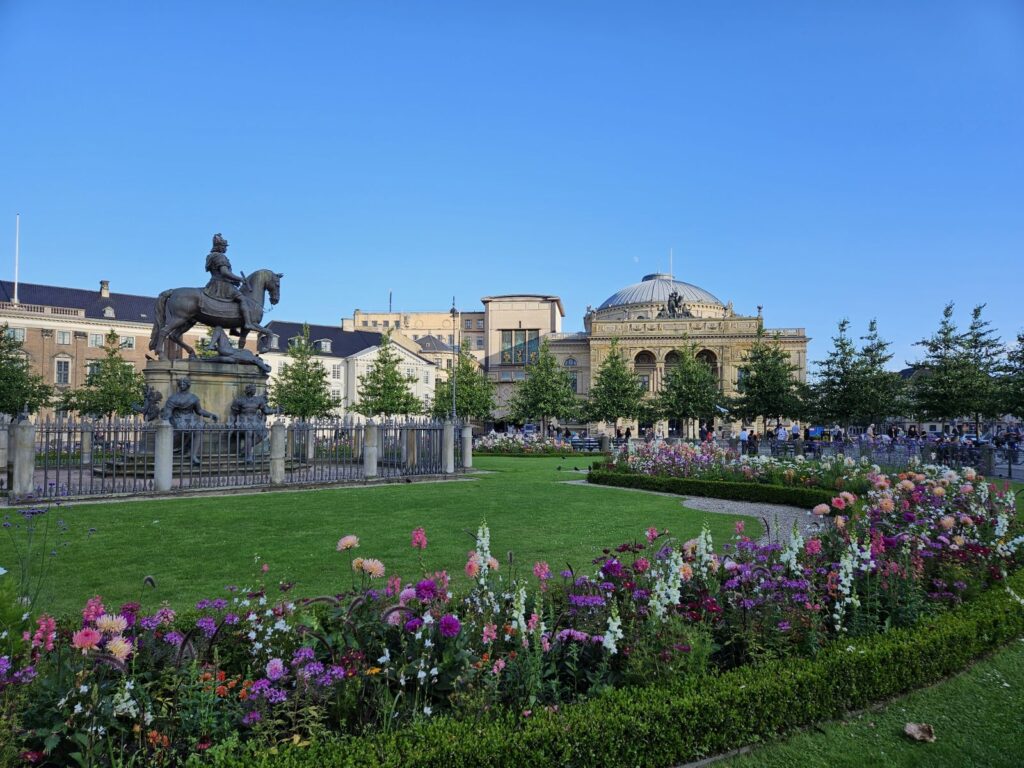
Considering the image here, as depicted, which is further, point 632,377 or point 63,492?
point 632,377

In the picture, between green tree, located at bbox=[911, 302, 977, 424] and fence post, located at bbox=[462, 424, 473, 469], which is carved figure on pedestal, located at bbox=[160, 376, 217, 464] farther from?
green tree, located at bbox=[911, 302, 977, 424]

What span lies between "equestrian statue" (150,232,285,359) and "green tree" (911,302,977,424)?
1363 inches

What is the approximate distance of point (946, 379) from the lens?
34906mm

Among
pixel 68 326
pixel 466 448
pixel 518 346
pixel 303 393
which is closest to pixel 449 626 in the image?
pixel 466 448

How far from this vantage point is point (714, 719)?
390 cm

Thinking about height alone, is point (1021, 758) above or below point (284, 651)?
below

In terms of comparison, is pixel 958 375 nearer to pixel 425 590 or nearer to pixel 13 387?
pixel 425 590

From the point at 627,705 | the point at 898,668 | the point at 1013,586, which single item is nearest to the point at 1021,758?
the point at 898,668

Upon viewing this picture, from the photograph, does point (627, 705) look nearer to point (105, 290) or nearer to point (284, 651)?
point (284, 651)

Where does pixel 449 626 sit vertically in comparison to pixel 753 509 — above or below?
above

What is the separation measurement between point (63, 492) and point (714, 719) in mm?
15176

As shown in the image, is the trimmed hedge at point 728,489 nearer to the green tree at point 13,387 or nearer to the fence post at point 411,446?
the fence post at point 411,446

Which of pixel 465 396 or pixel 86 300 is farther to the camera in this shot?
pixel 86 300

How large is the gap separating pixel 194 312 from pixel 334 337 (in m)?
61.8
